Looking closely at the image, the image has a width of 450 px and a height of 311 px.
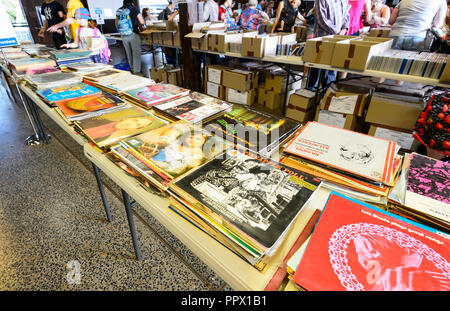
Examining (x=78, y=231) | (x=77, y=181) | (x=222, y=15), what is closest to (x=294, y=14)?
(x=222, y=15)

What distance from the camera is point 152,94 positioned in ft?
3.90

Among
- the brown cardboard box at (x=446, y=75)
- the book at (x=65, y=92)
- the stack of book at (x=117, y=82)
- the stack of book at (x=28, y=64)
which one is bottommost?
Result: the book at (x=65, y=92)

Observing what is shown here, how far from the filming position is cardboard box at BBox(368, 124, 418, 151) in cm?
192

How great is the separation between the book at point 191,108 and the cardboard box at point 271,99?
2.02 meters

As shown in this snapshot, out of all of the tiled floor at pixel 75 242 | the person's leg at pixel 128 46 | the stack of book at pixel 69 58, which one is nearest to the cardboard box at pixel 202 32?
the stack of book at pixel 69 58

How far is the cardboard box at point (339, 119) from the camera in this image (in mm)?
2225

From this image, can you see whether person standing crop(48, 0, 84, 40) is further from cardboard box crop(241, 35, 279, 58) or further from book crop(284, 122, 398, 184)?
book crop(284, 122, 398, 184)

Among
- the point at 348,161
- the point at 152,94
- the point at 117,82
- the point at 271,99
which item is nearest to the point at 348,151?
the point at 348,161

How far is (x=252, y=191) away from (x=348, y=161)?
0.34 m

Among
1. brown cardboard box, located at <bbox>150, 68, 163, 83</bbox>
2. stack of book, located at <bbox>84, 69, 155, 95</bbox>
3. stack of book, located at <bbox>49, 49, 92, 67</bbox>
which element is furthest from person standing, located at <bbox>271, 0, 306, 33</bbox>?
stack of book, located at <bbox>84, 69, 155, 95</bbox>

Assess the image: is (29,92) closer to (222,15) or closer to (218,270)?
(218,270)

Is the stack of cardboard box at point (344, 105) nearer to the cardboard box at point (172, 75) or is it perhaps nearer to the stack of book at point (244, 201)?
the stack of book at point (244, 201)

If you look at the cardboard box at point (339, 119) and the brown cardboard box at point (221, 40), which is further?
the brown cardboard box at point (221, 40)

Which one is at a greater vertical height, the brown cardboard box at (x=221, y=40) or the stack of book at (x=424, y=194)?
the brown cardboard box at (x=221, y=40)
